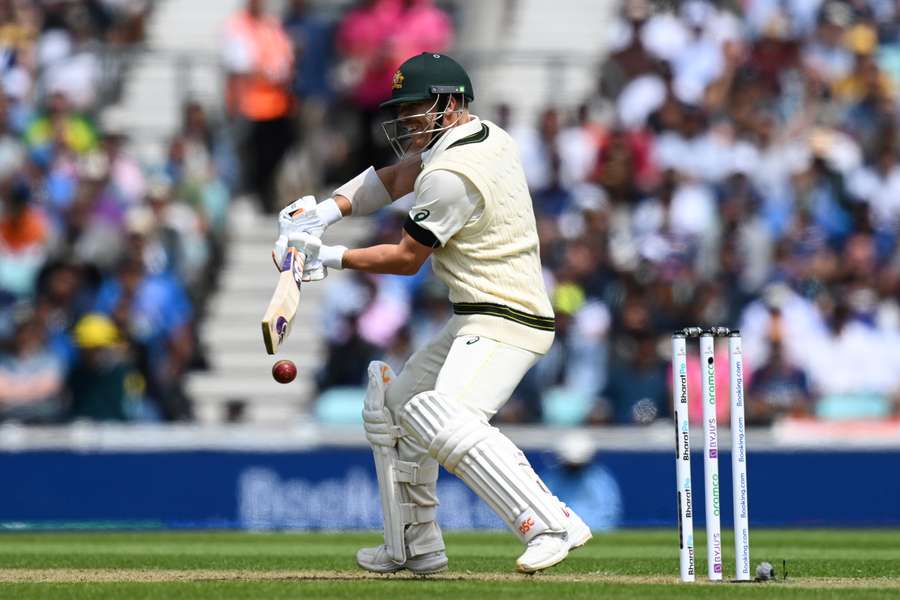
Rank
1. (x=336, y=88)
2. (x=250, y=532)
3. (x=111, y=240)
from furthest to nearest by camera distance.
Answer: (x=336, y=88), (x=111, y=240), (x=250, y=532)

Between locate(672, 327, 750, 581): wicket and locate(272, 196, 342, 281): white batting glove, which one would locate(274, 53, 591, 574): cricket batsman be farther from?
locate(672, 327, 750, 581): wicket

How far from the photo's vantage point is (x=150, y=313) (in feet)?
48.4

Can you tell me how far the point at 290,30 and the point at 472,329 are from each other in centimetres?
973

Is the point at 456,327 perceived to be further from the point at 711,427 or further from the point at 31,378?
the point at 31,378

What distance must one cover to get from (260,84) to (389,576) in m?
9.06

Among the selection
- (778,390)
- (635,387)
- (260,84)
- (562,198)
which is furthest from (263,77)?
(778,390)

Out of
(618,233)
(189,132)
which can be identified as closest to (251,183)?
(189,132)

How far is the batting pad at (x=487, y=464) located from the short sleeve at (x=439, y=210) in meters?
0.62

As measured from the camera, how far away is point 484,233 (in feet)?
24.5

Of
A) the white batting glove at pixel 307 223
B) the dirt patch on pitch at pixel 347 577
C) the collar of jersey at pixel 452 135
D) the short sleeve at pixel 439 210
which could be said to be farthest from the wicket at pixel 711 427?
the white batting glove at pixel 307 223

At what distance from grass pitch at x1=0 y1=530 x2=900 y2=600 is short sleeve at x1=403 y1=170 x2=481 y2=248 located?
1.32 metres

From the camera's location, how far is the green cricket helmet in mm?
7562

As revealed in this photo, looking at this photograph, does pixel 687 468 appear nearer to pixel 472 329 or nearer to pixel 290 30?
pixel 472 329

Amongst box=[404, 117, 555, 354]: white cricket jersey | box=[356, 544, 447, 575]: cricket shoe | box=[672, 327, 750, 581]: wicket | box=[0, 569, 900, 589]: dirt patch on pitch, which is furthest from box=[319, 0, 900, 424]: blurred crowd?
box=[672, 327, 750, 581]: wicket
